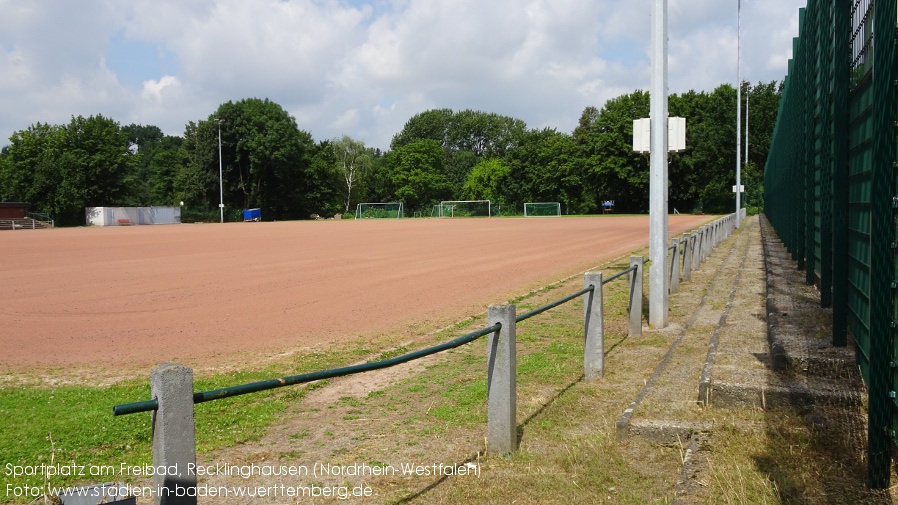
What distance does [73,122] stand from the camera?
82.8 metres

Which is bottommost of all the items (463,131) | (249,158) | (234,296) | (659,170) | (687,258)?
(234,296)

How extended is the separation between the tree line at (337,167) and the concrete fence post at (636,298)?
63551 millimetres

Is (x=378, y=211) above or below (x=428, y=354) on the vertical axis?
above

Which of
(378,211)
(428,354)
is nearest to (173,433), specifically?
(428,354)

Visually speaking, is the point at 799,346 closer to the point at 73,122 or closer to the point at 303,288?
the point at 303,288

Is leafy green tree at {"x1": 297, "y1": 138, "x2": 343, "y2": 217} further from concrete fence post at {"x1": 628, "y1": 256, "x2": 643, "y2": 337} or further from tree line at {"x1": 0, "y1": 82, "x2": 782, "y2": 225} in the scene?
concrete fence post at {"x1": 628, "y1": 256, "x2": 643, "y2": 337}

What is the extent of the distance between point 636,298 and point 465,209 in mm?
90301

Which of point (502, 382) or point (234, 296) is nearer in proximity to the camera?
point (502, 382)

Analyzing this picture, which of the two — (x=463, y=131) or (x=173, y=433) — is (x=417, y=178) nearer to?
(x=463, y=131)

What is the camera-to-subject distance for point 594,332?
7.44 m

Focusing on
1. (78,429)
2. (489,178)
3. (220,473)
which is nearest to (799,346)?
(220,473)

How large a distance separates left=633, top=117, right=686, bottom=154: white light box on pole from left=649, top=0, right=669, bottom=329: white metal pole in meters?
0.07

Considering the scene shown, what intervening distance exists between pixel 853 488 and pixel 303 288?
13.8 meters

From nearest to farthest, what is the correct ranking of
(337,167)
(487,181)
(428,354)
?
1. (428,354)
2. (337,167)
3. (487,181)
